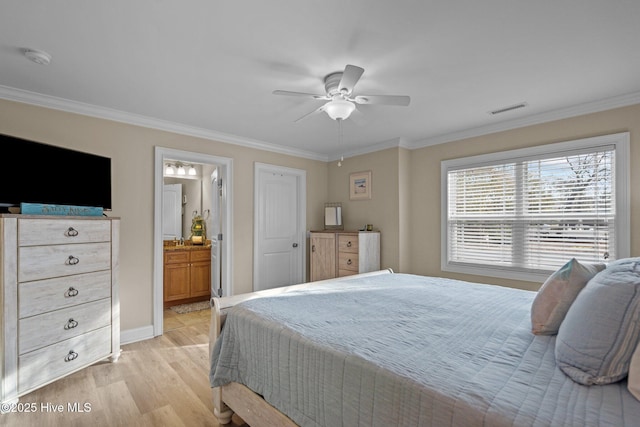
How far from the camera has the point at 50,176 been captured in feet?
8.19

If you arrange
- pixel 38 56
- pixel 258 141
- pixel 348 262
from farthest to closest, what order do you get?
pixel 258 141
pixel 348 262
pixel 38 56

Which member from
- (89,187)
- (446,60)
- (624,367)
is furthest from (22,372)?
(446,60)

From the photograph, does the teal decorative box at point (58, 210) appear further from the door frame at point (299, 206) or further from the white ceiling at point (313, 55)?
the door frame at point (299, 206)

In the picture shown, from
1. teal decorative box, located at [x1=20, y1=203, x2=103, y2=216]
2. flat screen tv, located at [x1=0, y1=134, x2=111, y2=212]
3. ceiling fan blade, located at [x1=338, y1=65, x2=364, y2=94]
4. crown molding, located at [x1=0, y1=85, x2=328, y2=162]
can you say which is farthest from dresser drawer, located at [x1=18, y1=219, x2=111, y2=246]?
ceiling fan blade, located at [x1=338, y1=65, x2=364, y2=94]

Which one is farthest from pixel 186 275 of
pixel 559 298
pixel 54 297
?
pixel 559 298

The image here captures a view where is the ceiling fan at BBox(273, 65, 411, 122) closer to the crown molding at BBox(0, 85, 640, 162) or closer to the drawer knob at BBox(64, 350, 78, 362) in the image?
the crown molding at BBox(0, 85, 640, 162)

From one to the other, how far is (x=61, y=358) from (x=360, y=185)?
383 cm

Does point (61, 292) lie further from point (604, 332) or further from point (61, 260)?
point (604, 332)

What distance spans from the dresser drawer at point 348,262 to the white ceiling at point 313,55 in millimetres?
1800

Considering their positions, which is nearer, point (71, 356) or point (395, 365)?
point (395, 365)

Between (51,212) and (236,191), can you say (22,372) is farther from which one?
(236,191)

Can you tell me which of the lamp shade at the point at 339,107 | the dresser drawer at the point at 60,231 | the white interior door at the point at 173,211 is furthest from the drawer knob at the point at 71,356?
the white interior door at the point at 173,211

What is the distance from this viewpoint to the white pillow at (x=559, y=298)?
135 cm

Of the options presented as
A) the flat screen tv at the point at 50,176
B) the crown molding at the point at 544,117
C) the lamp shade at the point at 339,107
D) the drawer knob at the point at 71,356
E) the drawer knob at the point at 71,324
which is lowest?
the drawer knob at the point at 71,356
